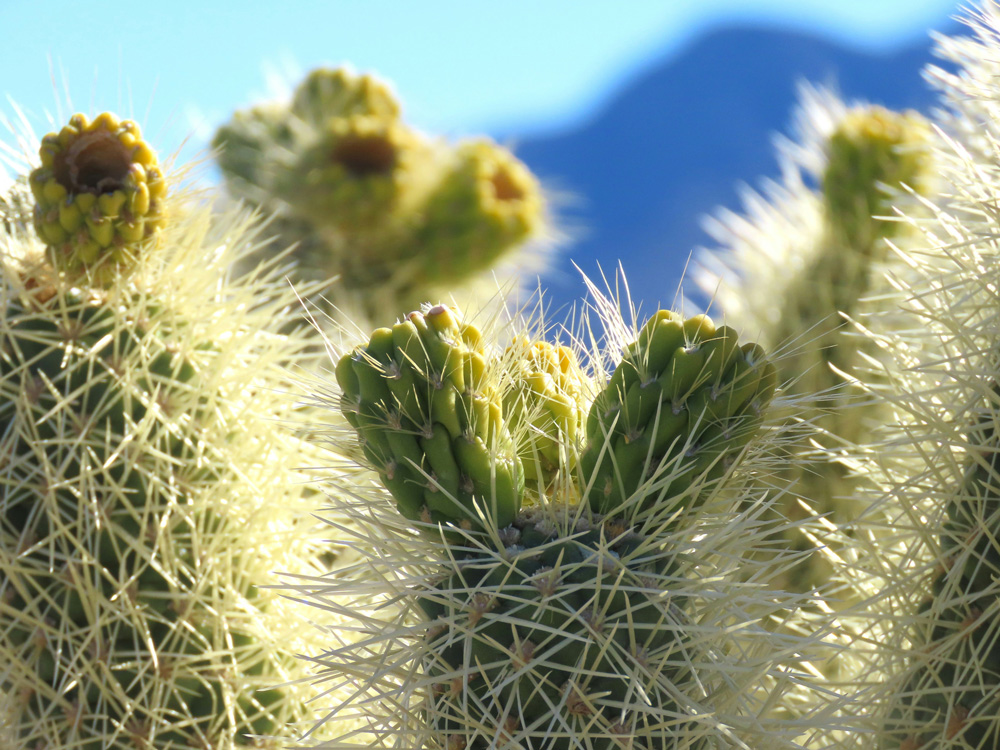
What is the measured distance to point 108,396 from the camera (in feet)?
4.40

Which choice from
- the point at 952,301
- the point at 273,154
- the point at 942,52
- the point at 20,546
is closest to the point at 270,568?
the point at 20,546

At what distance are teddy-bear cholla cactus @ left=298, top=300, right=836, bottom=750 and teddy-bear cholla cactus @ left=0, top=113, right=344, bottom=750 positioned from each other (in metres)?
0.30

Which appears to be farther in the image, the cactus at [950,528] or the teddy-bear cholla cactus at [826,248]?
the teddy-bear cholla cactus at [826,248]

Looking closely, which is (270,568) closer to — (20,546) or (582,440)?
(20,546)

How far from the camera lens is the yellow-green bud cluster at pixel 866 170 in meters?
2.86

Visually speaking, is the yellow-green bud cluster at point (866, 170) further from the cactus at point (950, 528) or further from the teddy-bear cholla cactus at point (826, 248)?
the cactus at point (950, 528)

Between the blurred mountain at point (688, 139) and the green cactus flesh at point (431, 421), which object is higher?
the blurred mountain at point (688, 139)

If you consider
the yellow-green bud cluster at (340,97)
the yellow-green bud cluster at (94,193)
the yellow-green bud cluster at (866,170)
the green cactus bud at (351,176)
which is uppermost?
the yellow-green bud cluster at (340,97)

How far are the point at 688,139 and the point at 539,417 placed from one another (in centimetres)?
2065

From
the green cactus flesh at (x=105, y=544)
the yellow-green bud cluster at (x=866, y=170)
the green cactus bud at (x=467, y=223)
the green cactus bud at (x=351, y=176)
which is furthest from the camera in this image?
the green cactus bud at (x=467, y=223)

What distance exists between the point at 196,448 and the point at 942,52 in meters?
1.28

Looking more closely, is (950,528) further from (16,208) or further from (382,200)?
(382,200)

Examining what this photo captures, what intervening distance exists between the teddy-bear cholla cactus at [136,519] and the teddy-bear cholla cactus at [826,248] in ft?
5.38

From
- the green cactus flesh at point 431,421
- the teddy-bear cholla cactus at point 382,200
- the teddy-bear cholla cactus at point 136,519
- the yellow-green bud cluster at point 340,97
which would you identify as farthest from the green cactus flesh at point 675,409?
the yellow-green bud cluster at point 340,97
